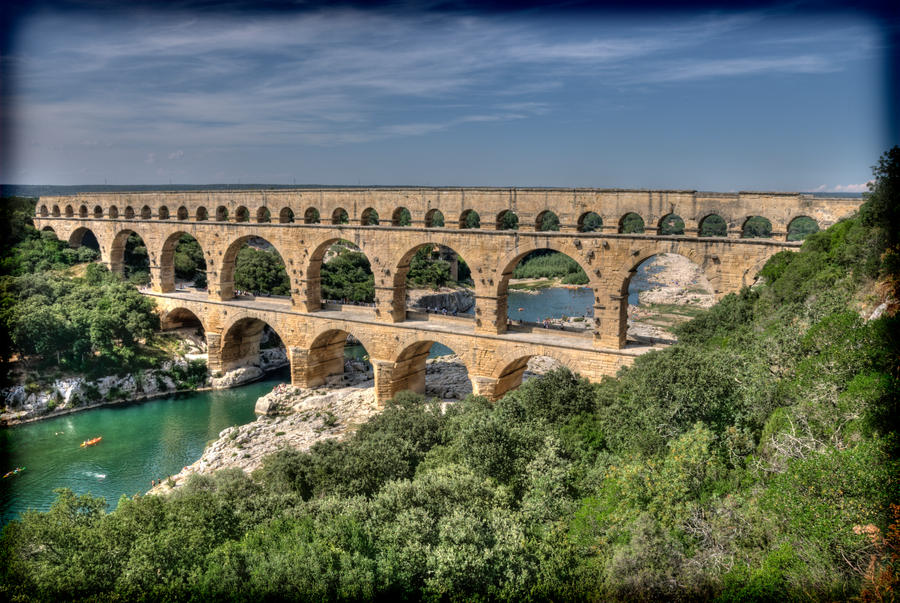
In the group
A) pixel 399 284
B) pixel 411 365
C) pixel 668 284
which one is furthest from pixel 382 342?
pixel 668 284

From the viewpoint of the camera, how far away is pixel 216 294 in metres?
25.2

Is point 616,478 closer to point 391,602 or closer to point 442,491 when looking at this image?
point 442,491

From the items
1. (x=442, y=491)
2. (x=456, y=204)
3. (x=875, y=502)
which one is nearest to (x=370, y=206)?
(x=456, y=204)

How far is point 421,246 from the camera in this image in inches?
831

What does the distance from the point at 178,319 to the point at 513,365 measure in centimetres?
1636

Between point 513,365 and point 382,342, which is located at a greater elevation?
point 382,342

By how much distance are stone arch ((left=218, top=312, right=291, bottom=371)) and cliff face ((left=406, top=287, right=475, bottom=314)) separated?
12.2m

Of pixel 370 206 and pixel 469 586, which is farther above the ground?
pixel 370 206

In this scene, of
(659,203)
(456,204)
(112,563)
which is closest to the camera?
(112,563)

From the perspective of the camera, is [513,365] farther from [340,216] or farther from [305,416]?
[340,216]

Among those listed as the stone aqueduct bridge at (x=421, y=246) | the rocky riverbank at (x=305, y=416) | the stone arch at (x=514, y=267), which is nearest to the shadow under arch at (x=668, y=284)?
the stone aqueduct bridge at (x=421, y=246)

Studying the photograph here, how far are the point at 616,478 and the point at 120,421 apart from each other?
1874 cm

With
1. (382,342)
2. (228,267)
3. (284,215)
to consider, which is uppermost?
(284,215)

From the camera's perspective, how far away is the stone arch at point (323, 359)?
22.9m
